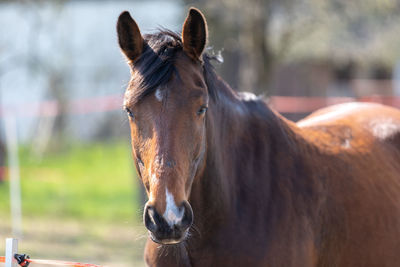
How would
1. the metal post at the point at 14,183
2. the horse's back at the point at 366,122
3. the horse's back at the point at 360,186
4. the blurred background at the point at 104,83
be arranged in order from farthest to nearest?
1. the metal post at the point at 14,183
2. the blurred background at the point at 104,83
3. the horse's back at the point at 366,122
4. the horse's back at the point at 360,186

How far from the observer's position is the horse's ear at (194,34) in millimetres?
2711

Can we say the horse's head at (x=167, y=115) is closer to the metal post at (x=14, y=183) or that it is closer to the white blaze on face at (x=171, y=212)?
the white blaze on face at (x=171, y=212)

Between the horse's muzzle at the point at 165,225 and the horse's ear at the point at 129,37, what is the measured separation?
0.91 meters

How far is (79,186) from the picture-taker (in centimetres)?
1202

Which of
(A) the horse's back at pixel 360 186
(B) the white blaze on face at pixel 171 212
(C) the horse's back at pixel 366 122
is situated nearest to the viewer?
(B) the white blaze on face at pixel 171 212

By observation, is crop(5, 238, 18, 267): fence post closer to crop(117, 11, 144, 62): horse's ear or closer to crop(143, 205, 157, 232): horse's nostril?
crop(143, 205, 157, 232): horse's nostril

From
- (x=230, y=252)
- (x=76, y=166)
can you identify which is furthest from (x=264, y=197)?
(x=76, y=166)

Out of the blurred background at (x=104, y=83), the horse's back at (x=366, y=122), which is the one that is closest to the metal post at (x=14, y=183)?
the blurred background at (x=104, y=83)

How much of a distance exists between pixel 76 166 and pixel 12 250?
37.8 ft

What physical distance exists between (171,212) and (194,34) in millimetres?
994

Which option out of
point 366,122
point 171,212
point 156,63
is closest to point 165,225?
point 171,212

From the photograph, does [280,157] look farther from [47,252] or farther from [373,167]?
[47,252]

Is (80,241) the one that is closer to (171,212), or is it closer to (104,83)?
(171,212)

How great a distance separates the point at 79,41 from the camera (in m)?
18.2
